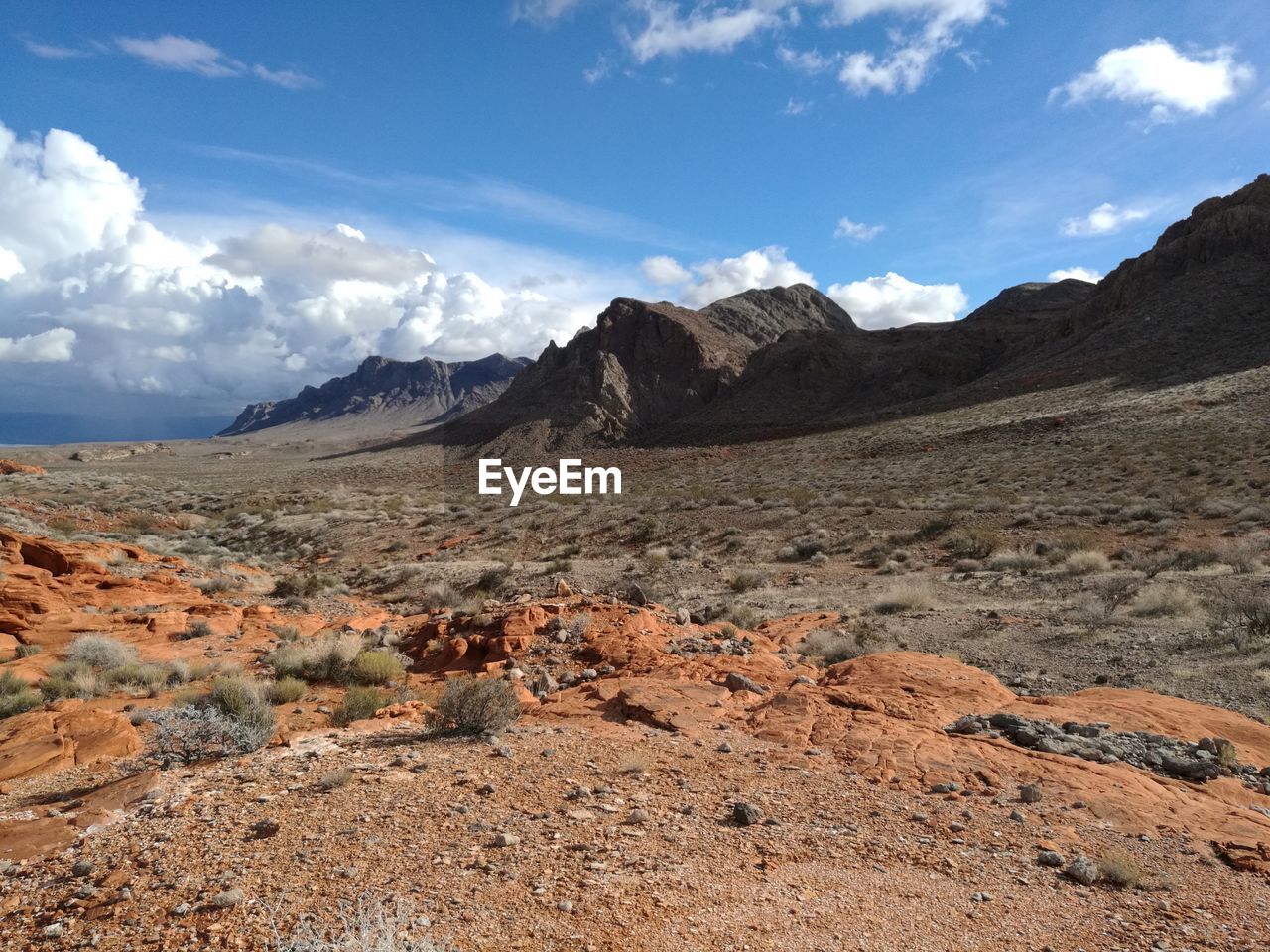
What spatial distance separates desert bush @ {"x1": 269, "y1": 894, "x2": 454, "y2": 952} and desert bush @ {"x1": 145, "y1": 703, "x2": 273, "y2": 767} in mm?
3299

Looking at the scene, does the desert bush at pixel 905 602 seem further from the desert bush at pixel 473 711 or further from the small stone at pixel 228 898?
the small stone at pixel 228 898

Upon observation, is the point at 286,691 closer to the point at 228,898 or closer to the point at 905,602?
the point at 228,898

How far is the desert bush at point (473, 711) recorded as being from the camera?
6.96 meters

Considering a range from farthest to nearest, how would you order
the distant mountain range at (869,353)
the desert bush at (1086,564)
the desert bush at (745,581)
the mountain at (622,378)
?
1. the mountain at (622,378)
2. the distant mountain range at (869,353)
3. the desert bush at (745,581)
4. the desert bush at (1086,564)

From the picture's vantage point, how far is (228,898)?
3.78 m

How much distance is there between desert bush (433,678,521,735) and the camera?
6.96m

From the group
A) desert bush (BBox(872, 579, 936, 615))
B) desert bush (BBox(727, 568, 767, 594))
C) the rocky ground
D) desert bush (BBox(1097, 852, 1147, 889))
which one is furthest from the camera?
desert bush (BBox(727, 568, 767, 594))

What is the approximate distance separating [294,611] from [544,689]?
9343mm

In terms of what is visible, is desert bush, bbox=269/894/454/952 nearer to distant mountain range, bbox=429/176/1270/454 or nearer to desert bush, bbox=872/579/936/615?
desert bush, bbox=872/579/936/615

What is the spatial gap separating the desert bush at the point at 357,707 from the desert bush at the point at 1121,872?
7.03 m

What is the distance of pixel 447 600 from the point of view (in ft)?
53.9

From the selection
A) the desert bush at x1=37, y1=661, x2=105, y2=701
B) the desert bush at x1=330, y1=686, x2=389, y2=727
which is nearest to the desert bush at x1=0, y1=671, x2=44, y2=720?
the desert bush at x1=37, y1=661, x2=105, y2=701

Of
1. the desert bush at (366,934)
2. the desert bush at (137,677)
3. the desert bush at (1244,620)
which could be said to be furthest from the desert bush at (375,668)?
the desert bush at (1244,620)

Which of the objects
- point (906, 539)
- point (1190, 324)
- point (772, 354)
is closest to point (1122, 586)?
point (906, 539)
